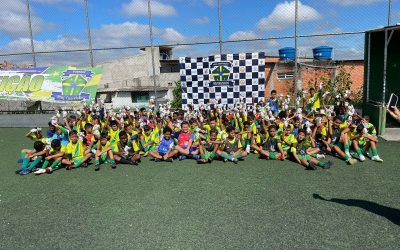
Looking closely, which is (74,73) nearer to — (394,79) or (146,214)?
(146,214)

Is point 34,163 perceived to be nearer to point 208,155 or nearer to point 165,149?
point 165,149

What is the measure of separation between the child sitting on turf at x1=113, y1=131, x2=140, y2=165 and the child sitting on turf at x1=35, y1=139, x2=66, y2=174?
3.70 ft

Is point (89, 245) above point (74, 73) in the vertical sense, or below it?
below

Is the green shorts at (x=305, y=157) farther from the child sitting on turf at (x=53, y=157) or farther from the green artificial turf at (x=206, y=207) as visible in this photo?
the child sitting on turf at (x=53, y=157)

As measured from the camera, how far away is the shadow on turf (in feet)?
11.5

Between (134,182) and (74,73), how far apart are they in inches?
336

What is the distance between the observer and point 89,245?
10.4ft

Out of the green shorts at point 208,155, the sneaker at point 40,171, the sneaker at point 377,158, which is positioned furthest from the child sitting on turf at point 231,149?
the sneaker at point 40,171

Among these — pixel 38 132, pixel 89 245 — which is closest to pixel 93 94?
pixel 38 132

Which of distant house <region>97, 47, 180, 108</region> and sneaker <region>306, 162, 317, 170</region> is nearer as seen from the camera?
sneaker <region>306, 162, 317, 170</region>

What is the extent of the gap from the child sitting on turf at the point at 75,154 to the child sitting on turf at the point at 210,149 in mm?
2502

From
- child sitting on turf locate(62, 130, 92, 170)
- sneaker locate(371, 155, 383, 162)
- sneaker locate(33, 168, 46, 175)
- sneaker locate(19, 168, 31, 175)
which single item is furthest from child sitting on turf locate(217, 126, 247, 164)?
sneaker locate(19, 168, 31, 175)

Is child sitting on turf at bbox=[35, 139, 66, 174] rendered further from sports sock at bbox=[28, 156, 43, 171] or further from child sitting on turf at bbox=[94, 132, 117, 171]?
child sitting on turf at bbox=[94, 132, 117, 171]

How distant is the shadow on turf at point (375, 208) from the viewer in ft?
11.5
